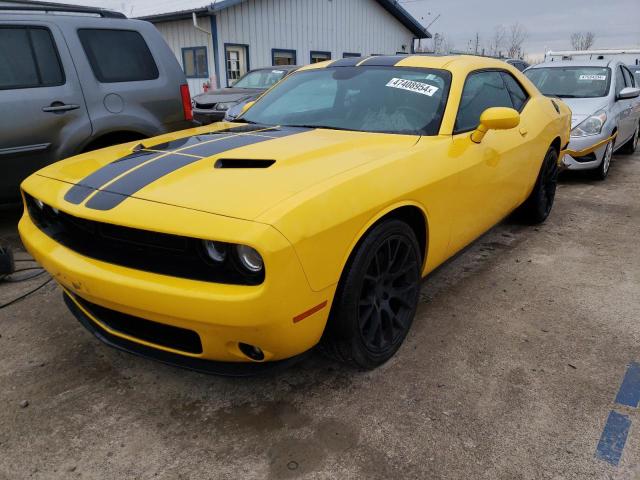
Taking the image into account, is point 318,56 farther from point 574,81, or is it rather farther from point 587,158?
point 587,158

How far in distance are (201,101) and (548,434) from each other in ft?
28.2

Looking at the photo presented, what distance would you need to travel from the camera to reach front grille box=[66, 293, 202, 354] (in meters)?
2.04

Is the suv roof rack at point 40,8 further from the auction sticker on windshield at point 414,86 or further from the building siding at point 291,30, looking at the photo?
the building siding at point 291,30

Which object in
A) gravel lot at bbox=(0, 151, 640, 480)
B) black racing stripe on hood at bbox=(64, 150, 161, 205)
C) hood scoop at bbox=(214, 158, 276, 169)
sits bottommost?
gravel lot at bbox=(0, 151, 640, 480)

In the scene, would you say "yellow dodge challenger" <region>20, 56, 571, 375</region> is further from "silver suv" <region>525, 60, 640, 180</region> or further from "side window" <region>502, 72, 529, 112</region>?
"silver suv" <region>525, 60, 640, 180</region>

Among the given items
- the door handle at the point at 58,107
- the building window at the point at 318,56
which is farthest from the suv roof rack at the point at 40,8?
the building window at the point at 318,56

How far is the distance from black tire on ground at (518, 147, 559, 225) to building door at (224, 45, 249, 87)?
40.1 ft

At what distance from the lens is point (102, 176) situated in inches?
91.8

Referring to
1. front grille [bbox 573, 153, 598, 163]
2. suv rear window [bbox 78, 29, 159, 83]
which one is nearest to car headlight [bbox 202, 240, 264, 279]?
suv rear window [bbox 78, 29, 159, 83]

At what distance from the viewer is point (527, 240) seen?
4477 millimetres

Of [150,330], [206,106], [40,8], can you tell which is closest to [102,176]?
[150,330]

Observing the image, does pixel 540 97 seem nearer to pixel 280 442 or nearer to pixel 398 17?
pixel 280 442

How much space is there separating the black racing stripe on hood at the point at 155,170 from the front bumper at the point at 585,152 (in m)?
4.70

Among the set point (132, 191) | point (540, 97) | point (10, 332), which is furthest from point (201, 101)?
point (132, 191)
